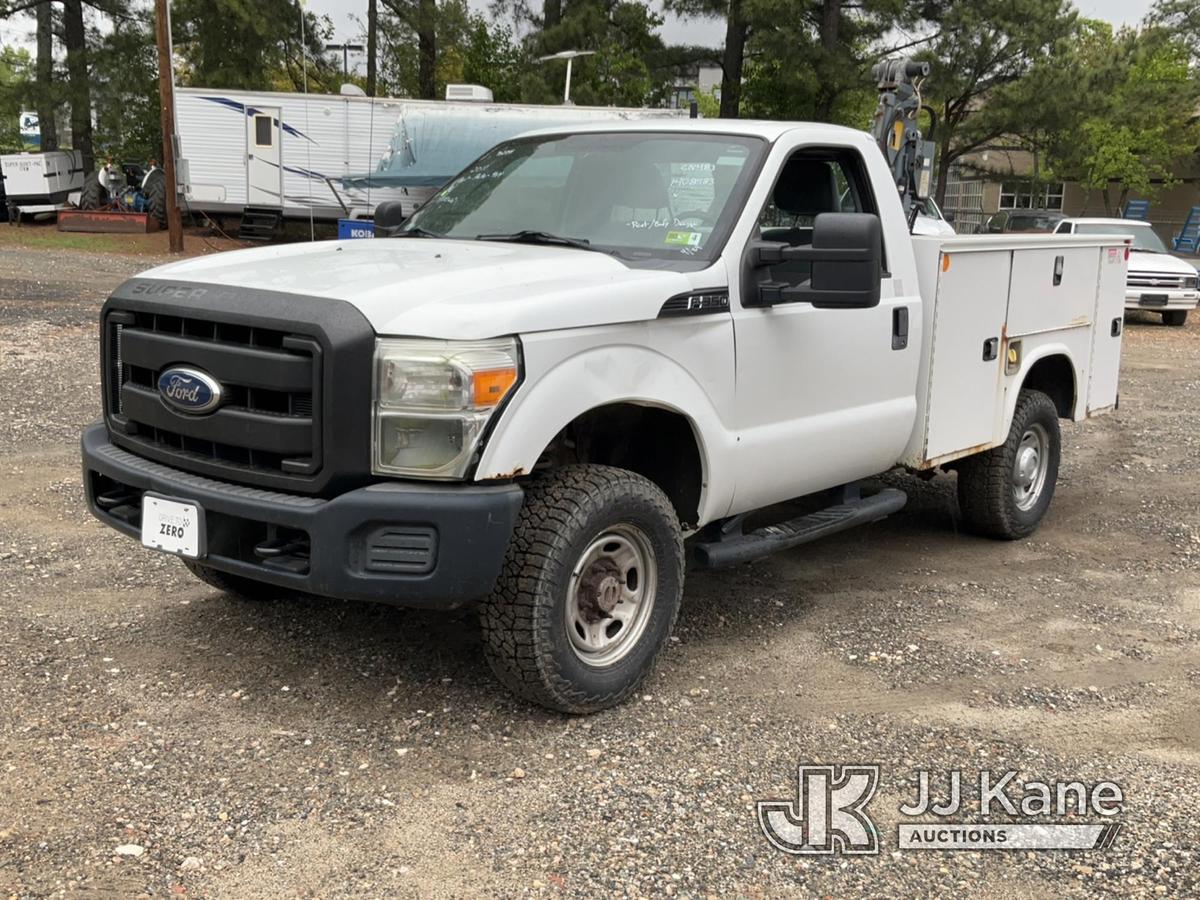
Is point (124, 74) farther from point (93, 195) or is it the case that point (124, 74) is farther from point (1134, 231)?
point (1134, 231)

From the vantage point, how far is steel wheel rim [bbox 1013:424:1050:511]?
21.2 ft

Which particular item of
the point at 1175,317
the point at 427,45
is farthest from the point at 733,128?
the point at 427,45

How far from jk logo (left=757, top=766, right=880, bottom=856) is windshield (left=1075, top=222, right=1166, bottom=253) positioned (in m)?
15.1

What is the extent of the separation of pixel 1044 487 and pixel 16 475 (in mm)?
5922

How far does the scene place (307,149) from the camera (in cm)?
2423

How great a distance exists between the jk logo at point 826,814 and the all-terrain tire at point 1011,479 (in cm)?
281

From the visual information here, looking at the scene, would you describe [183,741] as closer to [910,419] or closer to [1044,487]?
[910,419]

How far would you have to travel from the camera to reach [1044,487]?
22.1 feet

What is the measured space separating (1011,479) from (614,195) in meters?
2.83

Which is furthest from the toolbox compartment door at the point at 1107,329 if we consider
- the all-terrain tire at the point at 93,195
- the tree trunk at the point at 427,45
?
the all-terrain tire at the point at 93,195

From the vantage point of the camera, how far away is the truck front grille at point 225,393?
142 inches

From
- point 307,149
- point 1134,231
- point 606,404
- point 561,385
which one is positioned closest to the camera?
point 561,385

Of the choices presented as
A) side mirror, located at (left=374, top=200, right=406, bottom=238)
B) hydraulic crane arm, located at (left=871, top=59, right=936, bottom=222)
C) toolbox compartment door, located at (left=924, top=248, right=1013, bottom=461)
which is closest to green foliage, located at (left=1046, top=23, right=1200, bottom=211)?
hydraulic crane arm, located at (left=871, top=59, right=936, bottom=222)

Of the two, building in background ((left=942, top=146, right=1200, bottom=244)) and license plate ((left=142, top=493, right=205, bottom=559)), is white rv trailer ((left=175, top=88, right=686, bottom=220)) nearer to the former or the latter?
license plate ((left=142, top=493, right=205, bottom=559))
